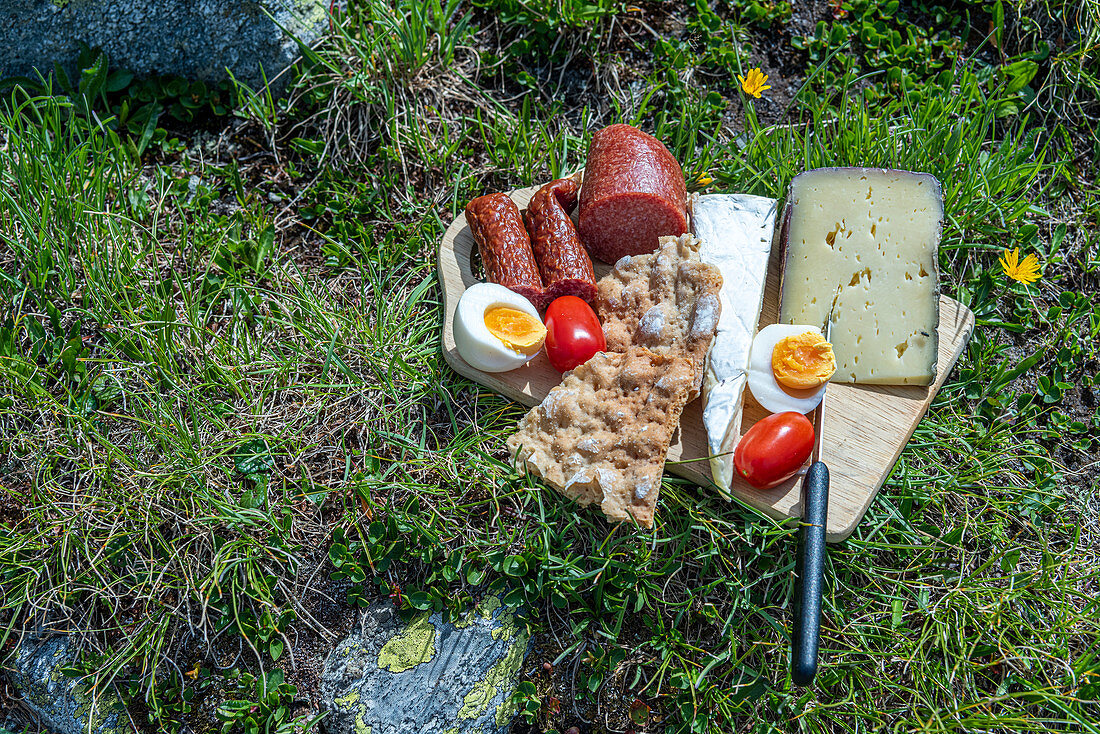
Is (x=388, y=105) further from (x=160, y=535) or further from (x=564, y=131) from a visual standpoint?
(x=160, y=535)

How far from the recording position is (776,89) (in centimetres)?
409

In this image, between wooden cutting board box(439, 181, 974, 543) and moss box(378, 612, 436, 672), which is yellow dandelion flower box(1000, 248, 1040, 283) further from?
moss box(378, 612, 436, 672)

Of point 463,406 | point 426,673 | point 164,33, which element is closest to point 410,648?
point 426,673

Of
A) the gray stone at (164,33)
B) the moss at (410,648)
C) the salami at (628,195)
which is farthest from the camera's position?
the gray stone at (164,33)

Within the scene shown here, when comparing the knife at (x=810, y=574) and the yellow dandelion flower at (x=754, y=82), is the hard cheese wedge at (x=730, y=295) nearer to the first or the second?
the knife at (x=810, y=574)

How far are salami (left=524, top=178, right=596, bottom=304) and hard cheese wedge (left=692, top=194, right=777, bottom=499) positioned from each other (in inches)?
19.5

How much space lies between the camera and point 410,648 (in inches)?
114

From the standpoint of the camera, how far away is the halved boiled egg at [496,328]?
300cm

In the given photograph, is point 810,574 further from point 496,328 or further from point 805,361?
point 496,328

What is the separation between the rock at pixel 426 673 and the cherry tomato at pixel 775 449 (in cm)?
108

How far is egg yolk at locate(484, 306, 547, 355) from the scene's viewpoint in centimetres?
304

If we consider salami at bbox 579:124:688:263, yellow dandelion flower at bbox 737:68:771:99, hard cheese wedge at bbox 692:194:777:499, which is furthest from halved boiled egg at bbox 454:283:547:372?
yellow dandelion flower at bbox 737:68:771:99

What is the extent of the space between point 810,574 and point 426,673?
4.77ft

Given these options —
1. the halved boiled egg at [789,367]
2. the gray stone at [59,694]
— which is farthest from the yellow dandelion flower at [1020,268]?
the gray stone at [59,694]
